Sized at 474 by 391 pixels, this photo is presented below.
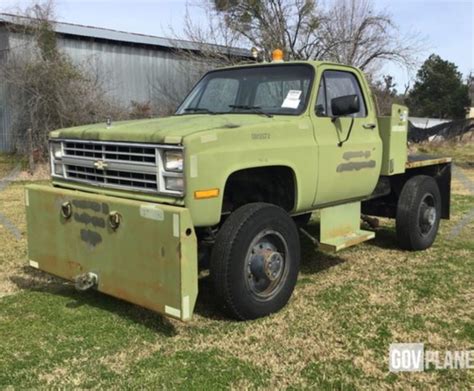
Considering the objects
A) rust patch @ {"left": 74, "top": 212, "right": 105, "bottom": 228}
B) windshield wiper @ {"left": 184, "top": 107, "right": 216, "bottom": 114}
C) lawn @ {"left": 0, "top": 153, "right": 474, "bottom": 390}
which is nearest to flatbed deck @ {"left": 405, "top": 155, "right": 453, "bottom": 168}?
lawn @ {"left": 0, "top": 153, "right": 474, "bottom": 390}

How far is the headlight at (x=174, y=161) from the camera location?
393 cm

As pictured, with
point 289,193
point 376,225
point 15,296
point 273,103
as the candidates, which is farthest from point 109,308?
point 376,225

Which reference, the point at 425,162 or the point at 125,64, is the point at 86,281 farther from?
the point at 125,64

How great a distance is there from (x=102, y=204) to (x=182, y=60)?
711 inches

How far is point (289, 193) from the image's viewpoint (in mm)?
4969

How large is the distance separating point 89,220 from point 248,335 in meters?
1.56

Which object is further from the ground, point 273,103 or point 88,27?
point 88,27

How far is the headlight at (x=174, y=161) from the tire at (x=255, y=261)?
2.05ft

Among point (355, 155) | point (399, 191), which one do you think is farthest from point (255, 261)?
point (399, 191)

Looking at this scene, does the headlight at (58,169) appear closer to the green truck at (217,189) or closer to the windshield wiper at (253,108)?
the green truck at (217,189)

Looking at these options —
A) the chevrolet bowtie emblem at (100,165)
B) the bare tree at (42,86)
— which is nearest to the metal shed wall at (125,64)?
the bare tree at (42,86)

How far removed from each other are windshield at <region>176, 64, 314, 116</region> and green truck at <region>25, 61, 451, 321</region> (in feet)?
0.04

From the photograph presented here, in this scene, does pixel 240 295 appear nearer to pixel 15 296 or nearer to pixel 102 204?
pixel 102 204

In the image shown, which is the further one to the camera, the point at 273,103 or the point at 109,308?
the point at 273,103
